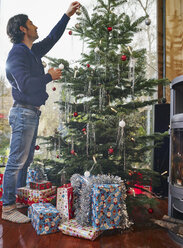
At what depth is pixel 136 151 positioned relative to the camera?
2.20 metres

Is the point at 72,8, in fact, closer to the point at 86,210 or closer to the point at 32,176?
the point at 32,176

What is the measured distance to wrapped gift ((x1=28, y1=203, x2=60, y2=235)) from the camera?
175cm

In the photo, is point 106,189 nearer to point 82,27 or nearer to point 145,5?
point 82,27

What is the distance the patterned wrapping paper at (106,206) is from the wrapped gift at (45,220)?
0.99ft

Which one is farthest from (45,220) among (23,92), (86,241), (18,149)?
(23,92)

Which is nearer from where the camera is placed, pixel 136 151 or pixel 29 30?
pixel 136 151

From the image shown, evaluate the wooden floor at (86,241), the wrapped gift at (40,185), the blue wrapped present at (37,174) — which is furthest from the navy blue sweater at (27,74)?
the wooden floor at (86,241)

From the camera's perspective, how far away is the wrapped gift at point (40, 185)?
2.23m

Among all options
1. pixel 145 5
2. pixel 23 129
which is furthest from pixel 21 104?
A: pixel 145 5

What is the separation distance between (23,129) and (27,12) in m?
1.28

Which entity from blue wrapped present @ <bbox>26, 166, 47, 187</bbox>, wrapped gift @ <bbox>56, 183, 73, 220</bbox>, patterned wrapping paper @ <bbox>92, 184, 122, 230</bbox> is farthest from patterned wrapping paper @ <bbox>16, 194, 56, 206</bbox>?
patterned wrapping paper @ <bbox>92, 184, 122, 230</bbox>

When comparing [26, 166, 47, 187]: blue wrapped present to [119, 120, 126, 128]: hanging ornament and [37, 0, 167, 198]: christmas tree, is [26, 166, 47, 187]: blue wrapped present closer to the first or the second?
[37, 0, 167, 198]: christmas tree

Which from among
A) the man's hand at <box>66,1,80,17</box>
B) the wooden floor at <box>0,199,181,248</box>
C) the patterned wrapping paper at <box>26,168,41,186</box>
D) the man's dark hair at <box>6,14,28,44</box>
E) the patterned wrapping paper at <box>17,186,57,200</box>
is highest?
the man's hand at <box>66,1,80,17</box>

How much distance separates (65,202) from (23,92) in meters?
1.09
